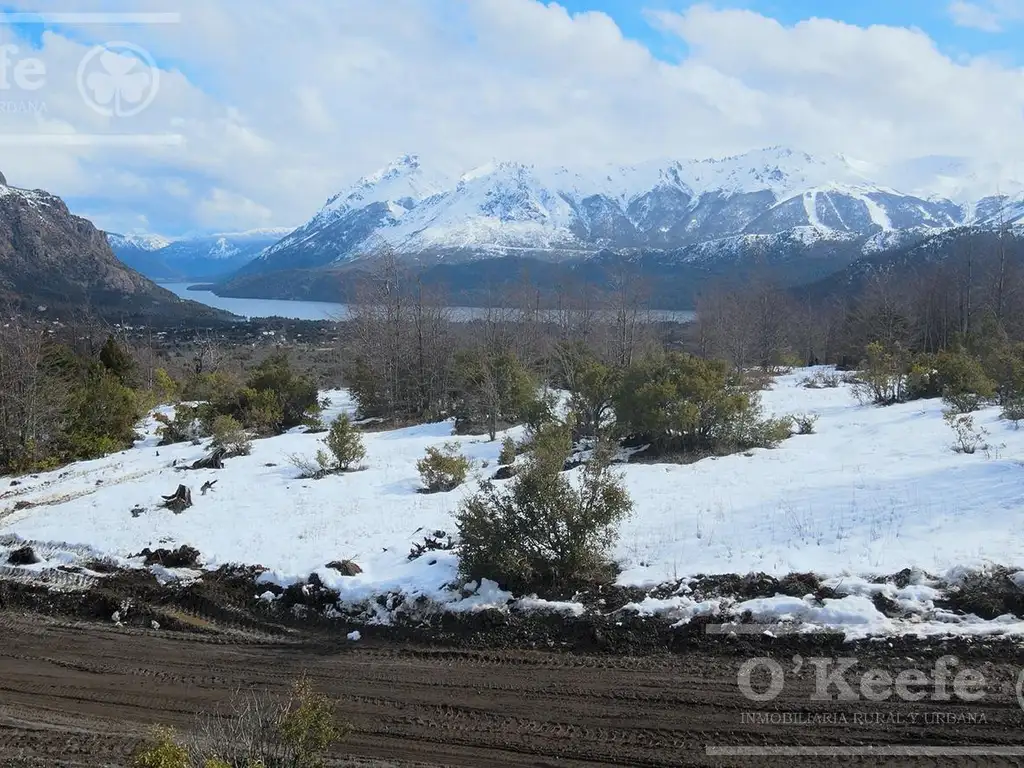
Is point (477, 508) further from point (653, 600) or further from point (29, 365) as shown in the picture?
point (29, 365)

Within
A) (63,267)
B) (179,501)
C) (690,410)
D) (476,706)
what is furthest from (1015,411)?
(63,267)

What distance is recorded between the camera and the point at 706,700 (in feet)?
19.3

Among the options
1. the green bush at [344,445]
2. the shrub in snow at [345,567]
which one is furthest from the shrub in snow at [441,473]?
the shrub in snow at [345,567]

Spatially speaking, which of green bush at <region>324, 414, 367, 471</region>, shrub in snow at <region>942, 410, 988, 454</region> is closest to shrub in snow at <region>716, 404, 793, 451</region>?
shrub in snow at <region>942, 410, 988, 454</region>

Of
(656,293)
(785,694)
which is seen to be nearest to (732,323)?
(785,694)

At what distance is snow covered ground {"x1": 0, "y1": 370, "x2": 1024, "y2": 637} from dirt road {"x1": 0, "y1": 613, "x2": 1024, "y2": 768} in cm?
117

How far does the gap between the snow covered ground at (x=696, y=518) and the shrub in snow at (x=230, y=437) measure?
1015 mm

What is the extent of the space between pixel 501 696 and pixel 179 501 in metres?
10.2

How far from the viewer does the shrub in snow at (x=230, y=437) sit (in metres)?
19.1

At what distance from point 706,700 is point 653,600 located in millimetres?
1889

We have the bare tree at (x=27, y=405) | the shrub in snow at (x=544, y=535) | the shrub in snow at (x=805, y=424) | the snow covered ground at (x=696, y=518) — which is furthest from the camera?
the bare tree at (x=27, y=405)

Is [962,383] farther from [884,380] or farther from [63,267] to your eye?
[63,267]

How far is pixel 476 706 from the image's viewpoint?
6180 millimetres

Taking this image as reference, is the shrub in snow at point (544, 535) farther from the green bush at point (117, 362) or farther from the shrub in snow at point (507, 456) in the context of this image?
the green bush at point (117, 362)
